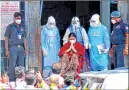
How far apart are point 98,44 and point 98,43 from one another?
1.0 inches

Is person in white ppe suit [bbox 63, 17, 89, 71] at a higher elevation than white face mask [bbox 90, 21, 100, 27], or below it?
below

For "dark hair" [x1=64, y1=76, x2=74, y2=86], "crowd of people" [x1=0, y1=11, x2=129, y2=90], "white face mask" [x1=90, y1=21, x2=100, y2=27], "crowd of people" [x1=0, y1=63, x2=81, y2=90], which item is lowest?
"dark hair" [x1=64, y1=76, x2=74, y2=86]

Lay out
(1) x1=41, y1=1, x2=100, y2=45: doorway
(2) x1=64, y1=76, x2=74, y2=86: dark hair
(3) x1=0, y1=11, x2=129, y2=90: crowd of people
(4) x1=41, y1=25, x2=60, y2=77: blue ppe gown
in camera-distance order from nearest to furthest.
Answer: (2) x1=64, y1=76, x2=74, y2=86: dark hair
(3) x1=0, y1=11, x2=129, y2=90: crowd of people
(4) x1=41, y1=25, x2=60, y2=77: blue ppe gown
(1) x1=41, y1=1, x2=100, y2=45: doorway

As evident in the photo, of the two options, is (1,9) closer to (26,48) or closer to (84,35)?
(26,48)

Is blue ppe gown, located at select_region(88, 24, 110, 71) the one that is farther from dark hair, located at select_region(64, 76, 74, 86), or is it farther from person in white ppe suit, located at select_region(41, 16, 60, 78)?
dark hair, located at select_region(64, 76, 74, 86)

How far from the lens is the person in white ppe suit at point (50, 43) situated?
1099 cm

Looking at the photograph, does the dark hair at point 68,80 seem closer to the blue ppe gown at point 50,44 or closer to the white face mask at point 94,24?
the blue ppe gown at point 50,44

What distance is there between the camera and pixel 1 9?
11.1 metres

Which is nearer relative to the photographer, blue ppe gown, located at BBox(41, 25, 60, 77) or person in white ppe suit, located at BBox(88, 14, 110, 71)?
person in white ppe suit, located at BBox(88, 14, 110, 71)

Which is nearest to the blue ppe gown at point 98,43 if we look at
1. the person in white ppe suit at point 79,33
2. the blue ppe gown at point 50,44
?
the person in white ppe suit at point 79,33

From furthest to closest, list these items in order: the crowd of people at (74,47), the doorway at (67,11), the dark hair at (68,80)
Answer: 1. the doorway at (67,11)
2. the crowd of people at (74,47)
3. the dark hair at (68,80)

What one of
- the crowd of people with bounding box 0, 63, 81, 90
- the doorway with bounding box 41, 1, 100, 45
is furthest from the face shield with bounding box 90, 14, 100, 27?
the crowd of people with bounding box 0, 63, 81, 90

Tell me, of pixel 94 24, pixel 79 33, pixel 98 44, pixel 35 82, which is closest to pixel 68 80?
pixel 35 82

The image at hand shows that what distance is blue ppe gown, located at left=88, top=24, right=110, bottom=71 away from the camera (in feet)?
35.4
